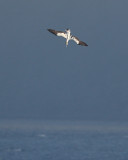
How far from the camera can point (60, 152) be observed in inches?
7126

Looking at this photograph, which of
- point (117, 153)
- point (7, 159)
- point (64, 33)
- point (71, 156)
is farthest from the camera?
point (117, 153)

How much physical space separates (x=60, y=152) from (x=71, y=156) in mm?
12569

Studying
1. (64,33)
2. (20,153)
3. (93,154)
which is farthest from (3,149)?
(64,33)

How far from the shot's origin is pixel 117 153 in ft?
592

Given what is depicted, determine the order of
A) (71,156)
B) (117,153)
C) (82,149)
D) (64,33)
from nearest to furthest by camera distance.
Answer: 1. (64,33)
2. (71,156)
3. (117,153)
4. (82,149)

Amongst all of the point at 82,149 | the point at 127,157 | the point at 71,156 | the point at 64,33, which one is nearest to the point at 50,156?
the point at 71,156

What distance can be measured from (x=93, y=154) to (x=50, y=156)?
10.5 metres

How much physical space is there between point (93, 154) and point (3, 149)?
23.0 meters

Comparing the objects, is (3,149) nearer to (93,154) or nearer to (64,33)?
(93,154)

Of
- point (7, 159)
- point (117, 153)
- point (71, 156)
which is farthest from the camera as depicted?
point (117, 153)

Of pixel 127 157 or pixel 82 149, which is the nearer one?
pixel 127 157

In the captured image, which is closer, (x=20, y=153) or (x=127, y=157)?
(x=127, y=157)

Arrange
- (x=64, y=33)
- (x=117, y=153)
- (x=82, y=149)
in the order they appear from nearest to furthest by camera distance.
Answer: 1. (x=64, y=33)
2. (x=117, y=153)
3. (x=82, y=149)

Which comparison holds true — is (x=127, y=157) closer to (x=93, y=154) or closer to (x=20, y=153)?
(x=93, y=154)
